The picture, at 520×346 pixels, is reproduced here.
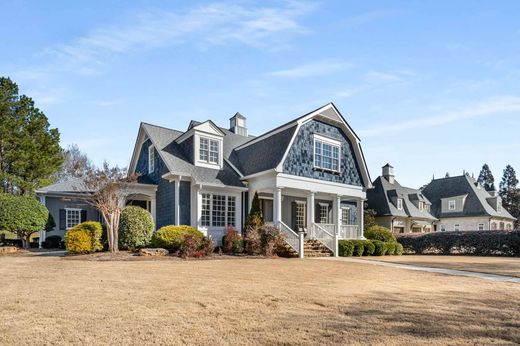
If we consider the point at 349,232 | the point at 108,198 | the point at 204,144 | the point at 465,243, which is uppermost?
the point at 204,144

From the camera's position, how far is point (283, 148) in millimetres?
20219

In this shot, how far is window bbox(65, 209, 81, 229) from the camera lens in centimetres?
2411

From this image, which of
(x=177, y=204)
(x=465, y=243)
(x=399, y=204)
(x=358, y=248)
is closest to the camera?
(x=177, y=204)

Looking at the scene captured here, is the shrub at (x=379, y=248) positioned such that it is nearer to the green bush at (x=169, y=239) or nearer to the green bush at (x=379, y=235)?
the green bush at (x=379, y=235)

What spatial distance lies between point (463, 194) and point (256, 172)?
31064mm

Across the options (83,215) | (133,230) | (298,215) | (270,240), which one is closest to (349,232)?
(298,215)

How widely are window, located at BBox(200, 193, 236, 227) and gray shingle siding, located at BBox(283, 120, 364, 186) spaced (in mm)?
3812

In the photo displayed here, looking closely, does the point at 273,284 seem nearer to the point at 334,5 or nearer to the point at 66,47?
the point at 334,5

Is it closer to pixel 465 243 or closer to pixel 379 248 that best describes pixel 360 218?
pixel 379 248

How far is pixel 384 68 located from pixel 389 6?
221cm

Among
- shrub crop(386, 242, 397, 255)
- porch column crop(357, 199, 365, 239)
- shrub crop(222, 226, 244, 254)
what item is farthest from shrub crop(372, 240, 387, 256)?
shrub crop(222, 226, 244, 254)

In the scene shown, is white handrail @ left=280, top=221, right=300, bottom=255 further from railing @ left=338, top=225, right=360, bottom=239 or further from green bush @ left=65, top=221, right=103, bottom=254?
green bush @ left=65, top=221, right=103, bottom=254

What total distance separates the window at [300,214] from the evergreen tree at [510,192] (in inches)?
2091

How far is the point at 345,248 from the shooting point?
1991cm
